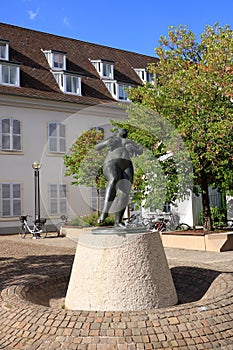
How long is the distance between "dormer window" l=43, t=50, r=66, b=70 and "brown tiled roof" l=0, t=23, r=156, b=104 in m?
0.34

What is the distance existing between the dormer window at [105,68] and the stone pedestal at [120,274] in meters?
24.6

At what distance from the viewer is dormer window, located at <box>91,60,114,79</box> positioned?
2909 cm

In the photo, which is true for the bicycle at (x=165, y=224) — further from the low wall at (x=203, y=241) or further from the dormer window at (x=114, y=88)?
the dormer window at (x=114, y=88)

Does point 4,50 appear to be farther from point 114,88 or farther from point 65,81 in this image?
point 114,88

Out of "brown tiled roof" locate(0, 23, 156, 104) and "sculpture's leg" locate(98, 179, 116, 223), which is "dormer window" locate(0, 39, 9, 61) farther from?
"sculpture's leg" locate(98, 179, 116, 223)

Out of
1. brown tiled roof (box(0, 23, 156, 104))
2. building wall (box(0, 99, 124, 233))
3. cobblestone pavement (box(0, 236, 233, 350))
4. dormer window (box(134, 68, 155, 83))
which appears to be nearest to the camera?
cobblestone pavement (box(0, 236, 233, 350))

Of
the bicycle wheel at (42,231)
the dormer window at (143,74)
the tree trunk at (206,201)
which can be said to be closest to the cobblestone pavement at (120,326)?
the tree trunk at (206,201)

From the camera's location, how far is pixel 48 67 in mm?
26438

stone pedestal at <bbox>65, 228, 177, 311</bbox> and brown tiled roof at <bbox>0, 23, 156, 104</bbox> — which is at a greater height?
brown tiled roof at <bbox>0, 23, 156, 104</bbox>

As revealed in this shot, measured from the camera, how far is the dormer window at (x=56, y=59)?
1045 inches

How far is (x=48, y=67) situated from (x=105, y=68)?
15.4 feet

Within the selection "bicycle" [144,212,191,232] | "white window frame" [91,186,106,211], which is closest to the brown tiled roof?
"bicycle" [144,212,191,232]

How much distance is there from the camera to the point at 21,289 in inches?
240

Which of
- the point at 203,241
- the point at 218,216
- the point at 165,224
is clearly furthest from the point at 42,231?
the point at 203,241
